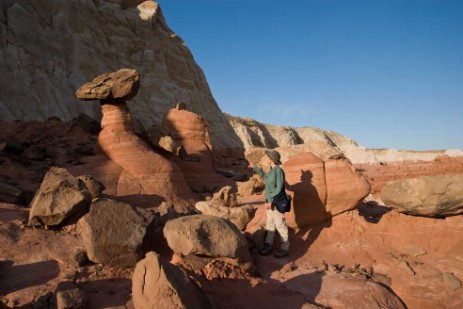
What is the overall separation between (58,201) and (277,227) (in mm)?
3141

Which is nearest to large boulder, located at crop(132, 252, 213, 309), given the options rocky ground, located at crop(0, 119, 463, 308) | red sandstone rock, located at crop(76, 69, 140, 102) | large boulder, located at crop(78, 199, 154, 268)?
rocky ground, located at crop(0, 119, 463, 308)

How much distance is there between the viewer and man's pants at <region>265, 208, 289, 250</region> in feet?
18.4

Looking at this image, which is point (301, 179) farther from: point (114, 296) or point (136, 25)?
point (136, 25)

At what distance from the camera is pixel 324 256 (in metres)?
5.73

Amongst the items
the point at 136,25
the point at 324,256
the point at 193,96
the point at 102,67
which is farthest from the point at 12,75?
the point at 324,256

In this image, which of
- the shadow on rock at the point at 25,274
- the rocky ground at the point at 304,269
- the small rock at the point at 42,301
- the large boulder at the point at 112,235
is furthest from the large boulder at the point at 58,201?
the small rock at the point at 42,301

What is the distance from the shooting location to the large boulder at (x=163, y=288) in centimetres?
319

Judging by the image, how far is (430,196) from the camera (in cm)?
614

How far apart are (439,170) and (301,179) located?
7.30 metres

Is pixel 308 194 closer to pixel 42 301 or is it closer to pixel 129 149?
pixel 42 301

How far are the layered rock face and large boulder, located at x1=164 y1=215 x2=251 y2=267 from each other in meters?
15.1

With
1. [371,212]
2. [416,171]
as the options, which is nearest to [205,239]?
[371,212]

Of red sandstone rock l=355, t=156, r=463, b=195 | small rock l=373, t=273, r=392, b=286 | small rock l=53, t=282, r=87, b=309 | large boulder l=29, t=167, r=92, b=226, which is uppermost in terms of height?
red sandstone rock l=355, t=156, r=463, b=195

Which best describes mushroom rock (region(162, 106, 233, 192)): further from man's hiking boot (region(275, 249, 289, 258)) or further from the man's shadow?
man's hiking boot (region(275, 249, 289, 258))
